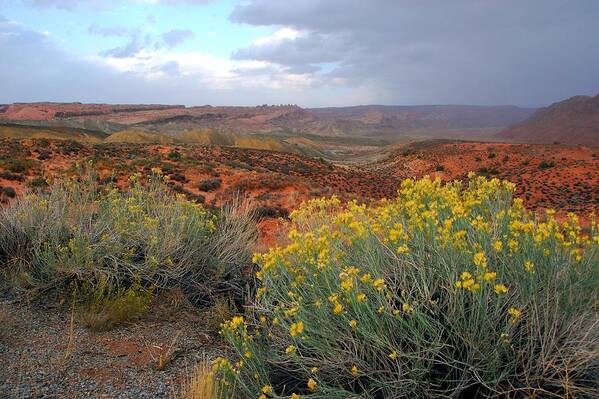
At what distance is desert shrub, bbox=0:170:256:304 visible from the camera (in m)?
5.05

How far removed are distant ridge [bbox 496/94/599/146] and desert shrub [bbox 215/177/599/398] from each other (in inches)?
3953

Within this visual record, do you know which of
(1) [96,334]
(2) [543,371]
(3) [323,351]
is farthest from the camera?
(1) [96,334]

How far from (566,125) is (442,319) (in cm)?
13162

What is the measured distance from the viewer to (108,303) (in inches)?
182

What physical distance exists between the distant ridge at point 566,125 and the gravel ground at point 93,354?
101 m

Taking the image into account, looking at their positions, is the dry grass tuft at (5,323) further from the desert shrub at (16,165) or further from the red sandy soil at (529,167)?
the red sandy soil at (529,167)

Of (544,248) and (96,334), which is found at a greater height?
(544,248)

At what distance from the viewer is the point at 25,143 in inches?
1036

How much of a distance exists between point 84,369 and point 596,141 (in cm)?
10316

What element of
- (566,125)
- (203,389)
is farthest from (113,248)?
(566,125)

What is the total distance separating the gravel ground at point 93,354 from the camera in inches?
135

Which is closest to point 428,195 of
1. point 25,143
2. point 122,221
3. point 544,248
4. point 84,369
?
point 544,248

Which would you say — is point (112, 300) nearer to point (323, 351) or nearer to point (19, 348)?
point (19, 348)

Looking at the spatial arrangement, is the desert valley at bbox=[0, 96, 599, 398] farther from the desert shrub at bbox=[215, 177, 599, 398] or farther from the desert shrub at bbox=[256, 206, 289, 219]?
the desert shrub at bbox=[215, 177, 599, 398]
